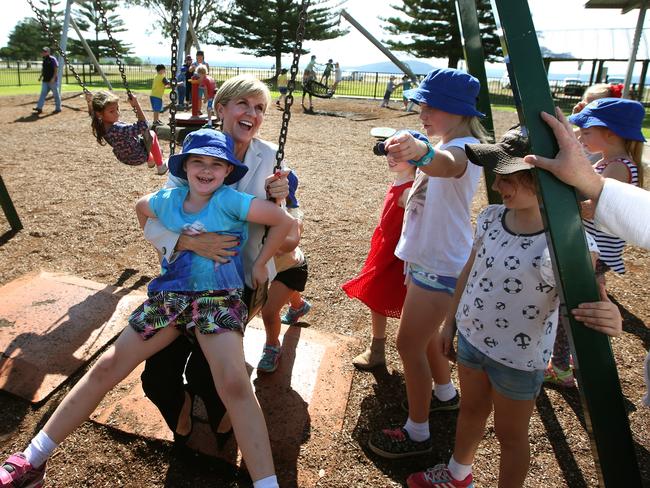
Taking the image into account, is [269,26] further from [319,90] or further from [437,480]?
[437,480]

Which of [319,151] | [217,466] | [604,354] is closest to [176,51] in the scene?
[217,466]

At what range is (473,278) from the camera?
1764mm

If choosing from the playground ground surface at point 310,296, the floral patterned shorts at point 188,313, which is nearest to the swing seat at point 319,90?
the playground ground surface at point 310,296

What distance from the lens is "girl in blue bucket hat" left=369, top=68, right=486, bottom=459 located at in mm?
1931

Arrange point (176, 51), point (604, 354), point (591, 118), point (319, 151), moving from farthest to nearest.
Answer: point (319, 151)
point (591, 118)
point (176, 51)
point (604, 354)

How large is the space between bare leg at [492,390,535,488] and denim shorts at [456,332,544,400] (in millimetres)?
23

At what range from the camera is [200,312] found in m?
1.86

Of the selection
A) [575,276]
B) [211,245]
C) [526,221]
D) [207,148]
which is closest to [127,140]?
[207,148]

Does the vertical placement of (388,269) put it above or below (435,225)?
below

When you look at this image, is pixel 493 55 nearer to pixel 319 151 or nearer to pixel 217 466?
pixel 319 151

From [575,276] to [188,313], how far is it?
1.34 m

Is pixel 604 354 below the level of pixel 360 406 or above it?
above

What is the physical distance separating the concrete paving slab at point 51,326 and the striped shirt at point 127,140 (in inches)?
41.7

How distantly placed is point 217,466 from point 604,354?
5.18 ft
